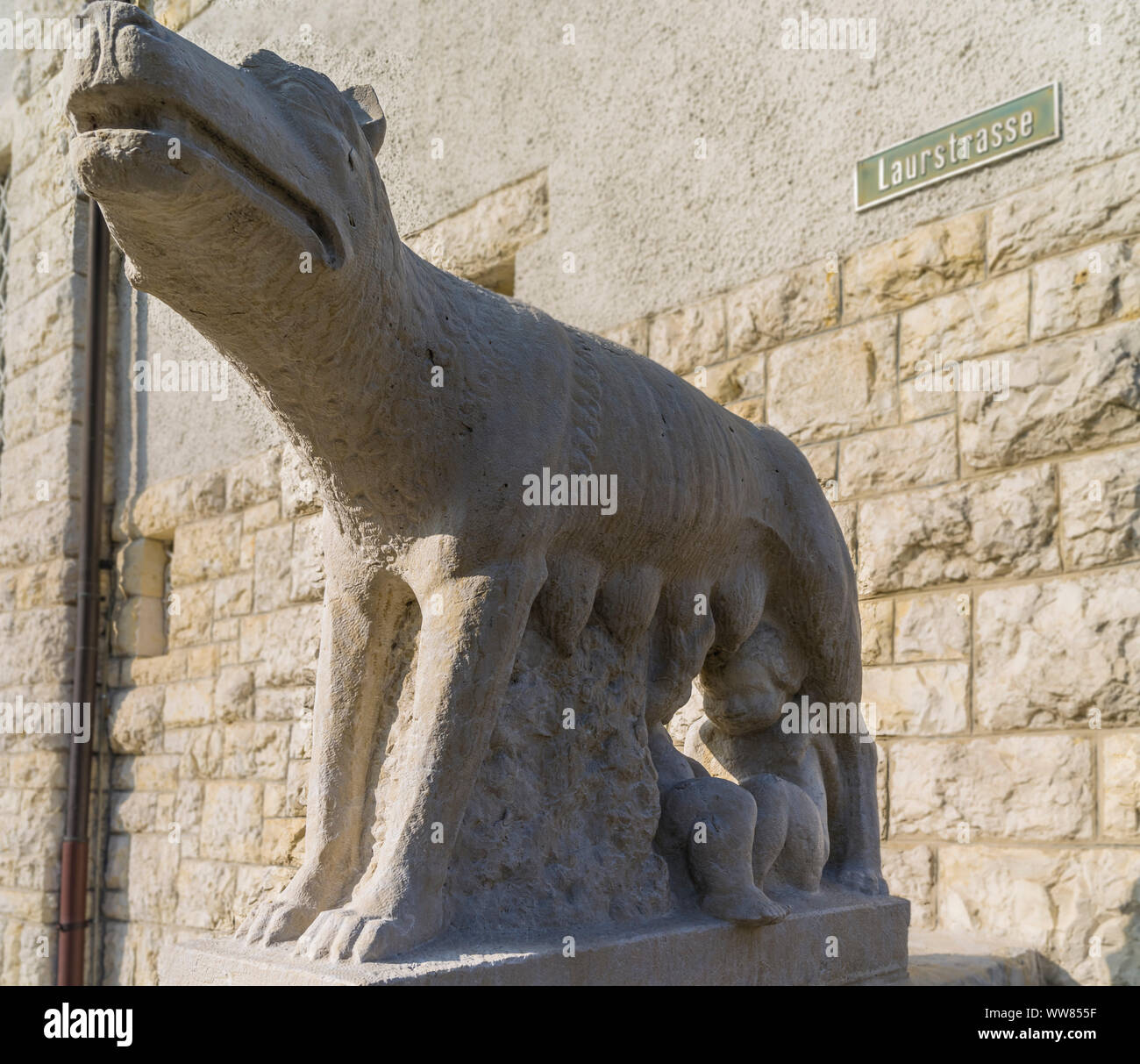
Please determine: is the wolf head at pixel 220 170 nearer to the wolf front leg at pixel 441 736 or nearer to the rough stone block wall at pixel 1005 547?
the wolf front leg at pixel 441 736

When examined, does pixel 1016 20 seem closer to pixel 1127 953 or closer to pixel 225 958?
pixel 1127 953

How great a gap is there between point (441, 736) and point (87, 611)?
5026 mm

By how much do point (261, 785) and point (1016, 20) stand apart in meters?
4.16

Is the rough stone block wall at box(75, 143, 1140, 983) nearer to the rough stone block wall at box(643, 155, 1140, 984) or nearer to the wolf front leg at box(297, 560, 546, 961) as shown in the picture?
the rough stone block wall at box(643, 155, 1140, 984)

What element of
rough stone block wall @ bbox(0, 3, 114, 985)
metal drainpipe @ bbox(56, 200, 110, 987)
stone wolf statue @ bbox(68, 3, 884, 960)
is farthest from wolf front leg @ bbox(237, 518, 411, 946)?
rough stone block wall @ bbox(0, 3, 114, 985)

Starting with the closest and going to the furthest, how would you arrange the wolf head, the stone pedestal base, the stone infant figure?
the wolf head
the stone pedestal base
the stone infant figure

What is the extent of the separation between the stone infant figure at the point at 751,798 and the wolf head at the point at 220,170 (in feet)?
3.59

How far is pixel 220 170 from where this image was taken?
1534 mm

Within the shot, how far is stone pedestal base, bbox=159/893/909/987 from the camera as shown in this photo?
1.68m

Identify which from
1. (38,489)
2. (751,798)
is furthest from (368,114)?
(38,489)

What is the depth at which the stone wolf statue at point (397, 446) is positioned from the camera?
155 cm

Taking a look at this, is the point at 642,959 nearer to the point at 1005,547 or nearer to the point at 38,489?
the point at 1005,547

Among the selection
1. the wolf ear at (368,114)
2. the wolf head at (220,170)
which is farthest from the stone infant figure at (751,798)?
the wolf ear at (368,114)

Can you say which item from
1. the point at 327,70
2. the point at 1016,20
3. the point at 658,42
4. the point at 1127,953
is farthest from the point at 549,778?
the point at 327,70
